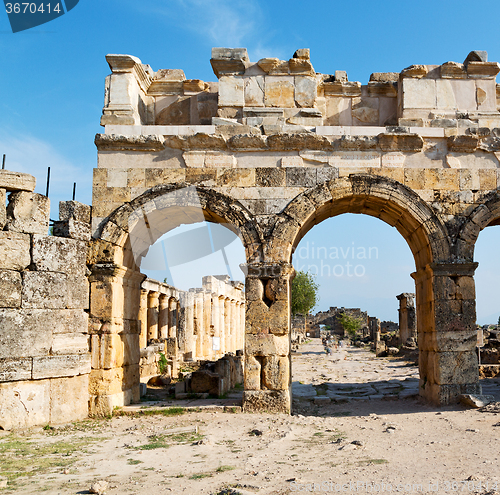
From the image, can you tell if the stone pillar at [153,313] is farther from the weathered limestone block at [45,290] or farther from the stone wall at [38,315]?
the weathered limestone block at [45,290]

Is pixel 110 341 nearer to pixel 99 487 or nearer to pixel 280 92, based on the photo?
pixel 99 487

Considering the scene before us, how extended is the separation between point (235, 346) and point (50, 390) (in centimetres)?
2001

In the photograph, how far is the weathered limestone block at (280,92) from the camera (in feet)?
30.5

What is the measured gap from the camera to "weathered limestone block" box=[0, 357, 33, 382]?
23.6ft

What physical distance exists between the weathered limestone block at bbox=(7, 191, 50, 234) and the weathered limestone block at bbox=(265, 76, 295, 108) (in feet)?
14.1

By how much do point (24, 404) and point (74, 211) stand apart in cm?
313

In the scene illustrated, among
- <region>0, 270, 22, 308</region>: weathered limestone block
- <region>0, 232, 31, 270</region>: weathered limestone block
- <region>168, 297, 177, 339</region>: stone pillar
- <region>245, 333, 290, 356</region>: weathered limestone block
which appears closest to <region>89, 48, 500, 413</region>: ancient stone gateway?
<region>245, 333, 290, 356</region>: weathered limestone block

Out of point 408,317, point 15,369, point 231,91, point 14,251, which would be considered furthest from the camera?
point 408,317

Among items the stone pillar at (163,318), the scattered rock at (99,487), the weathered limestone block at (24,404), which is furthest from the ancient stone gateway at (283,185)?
the stone pillar at (163,318)

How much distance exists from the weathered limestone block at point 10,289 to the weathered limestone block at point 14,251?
0.39ft

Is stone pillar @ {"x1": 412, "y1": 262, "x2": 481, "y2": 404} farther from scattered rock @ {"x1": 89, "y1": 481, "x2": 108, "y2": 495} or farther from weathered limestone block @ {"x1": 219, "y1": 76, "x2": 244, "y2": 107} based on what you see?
scattered rock @ {"x1": 89, "y1": 481, "x2": 108, "y2": 495}

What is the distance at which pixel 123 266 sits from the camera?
8789 mm

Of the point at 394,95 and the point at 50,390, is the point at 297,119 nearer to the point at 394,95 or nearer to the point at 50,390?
the point at 394,95

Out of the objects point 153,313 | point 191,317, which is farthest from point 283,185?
point 191,317
